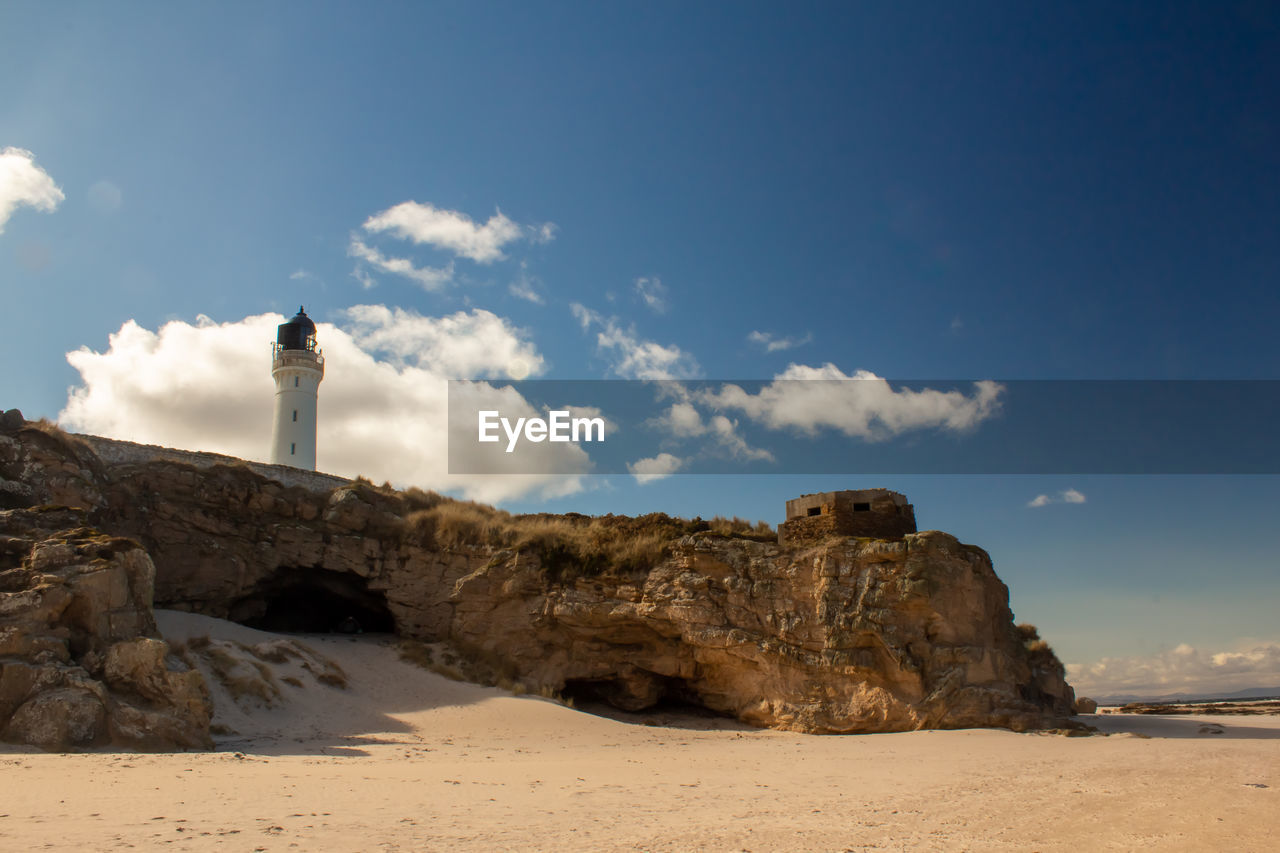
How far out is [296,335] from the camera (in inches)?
1490

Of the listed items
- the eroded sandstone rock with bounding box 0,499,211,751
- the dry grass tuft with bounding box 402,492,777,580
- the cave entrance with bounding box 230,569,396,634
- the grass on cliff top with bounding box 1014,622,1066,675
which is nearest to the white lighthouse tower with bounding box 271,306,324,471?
the cave entrance with bounding box 230,569,396,634

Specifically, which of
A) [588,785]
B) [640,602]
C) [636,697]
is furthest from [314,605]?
[588,785]

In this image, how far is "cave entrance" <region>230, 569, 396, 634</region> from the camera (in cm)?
2081

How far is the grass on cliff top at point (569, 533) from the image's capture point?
19.8m

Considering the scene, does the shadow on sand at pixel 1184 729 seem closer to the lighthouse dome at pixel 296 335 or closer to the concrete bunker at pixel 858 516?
the concrete bunker at pixel 858 516

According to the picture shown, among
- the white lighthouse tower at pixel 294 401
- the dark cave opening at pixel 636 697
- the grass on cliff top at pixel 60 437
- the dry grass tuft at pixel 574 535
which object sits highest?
the white lighthouse tower at pixel 294 401

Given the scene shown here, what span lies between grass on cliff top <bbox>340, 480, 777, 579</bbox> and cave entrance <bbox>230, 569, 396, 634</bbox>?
216 cm

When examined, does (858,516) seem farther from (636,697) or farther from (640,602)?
(636,697)

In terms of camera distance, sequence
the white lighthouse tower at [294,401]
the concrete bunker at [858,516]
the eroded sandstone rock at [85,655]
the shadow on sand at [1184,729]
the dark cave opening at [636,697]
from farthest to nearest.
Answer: the white lighthouse tower at [294,401] → the dark cave opening at [636,697] → the concrete bunker at [858,516] → the shadow on sand at [1184,729] → the eroded sandstone rock at [85,655]

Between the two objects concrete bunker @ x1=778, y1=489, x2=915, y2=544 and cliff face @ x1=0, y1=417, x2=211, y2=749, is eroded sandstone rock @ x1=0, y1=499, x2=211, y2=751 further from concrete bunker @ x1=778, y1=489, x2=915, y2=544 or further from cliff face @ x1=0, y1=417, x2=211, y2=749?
concrete bunker @ x1=778, y1=489, x2=915, y2=544

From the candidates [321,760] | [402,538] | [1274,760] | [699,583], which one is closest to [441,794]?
[321,760]

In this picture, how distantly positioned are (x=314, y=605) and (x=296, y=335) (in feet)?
61.8

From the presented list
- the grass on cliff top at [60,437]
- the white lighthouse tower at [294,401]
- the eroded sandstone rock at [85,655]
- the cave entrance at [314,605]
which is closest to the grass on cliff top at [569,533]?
the cave entrance at [314,605]

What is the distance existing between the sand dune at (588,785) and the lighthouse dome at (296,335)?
2388cm
